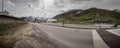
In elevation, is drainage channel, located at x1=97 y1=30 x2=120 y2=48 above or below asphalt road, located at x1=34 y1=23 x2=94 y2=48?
below

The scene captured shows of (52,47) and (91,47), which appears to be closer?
(52,47)

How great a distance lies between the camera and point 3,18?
1471 inches

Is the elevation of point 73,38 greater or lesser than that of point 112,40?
greater

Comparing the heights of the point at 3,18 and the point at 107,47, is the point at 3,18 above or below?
above

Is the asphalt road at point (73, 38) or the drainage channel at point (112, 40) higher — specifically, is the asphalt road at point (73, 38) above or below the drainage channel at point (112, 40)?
above

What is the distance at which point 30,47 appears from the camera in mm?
16719

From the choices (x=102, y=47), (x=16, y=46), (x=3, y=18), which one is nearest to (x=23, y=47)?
(x=16, y=46)

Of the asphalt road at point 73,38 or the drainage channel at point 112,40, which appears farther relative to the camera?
the asphalt road at point 73,38

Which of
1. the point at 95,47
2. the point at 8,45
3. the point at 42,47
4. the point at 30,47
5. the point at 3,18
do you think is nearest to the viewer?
the point at 8,45

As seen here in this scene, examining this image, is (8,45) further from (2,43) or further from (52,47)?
(52,47)

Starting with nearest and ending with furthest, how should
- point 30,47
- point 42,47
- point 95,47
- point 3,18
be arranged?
point 30,47, point 42,47, point 95,47, point 3,18

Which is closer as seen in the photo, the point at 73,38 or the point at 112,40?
the point at 112,40

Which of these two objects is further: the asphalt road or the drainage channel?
the asphalt road

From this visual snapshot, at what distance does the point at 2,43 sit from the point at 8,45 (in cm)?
84
